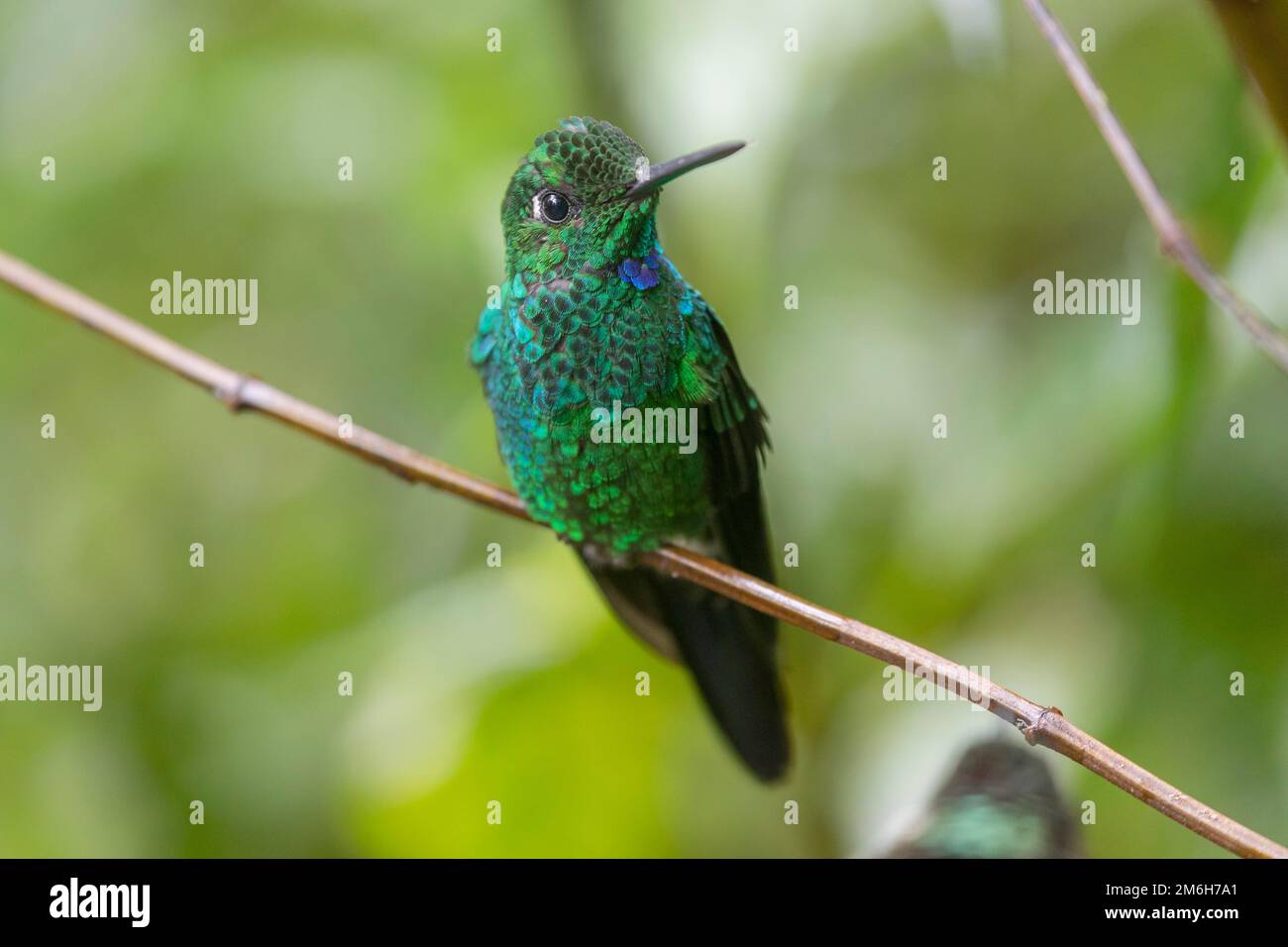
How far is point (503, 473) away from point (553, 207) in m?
0.98

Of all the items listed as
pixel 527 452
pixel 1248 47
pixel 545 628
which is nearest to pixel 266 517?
pixel 545 628

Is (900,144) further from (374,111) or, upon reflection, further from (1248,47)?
(1248,47)

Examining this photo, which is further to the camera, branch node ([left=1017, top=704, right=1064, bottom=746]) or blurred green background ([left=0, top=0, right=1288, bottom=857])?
blurred green background ([left=0, top=0, right=1288, bottom=857])

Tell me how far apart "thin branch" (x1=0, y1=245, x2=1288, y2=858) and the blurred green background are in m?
0.64

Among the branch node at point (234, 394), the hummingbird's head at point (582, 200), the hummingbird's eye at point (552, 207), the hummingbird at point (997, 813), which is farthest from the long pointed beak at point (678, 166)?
the hummingbird at point (997, 813)

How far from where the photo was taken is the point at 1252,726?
2201mm

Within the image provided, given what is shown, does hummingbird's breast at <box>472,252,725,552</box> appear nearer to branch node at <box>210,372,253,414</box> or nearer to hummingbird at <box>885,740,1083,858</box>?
branch node at <box>210,372,253,414</box>

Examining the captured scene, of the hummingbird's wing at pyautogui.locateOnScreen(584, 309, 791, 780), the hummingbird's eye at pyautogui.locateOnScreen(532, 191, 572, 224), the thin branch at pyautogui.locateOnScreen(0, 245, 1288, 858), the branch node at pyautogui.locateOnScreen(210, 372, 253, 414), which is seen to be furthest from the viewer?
the hummingbird's wing at pyautogui.locateOnScreen(584, 309, 791, 780)

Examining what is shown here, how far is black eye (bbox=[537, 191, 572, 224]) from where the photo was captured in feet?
5.25

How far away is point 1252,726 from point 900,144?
4.93ft

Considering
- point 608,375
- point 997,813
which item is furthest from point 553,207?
point 997,813

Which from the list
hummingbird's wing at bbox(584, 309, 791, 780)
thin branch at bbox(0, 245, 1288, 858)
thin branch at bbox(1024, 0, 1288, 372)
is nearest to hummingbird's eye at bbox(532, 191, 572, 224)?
thin branch at bbox(0, 245, 1288, 858)

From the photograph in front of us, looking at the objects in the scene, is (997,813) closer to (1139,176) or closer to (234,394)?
(1139,176)
